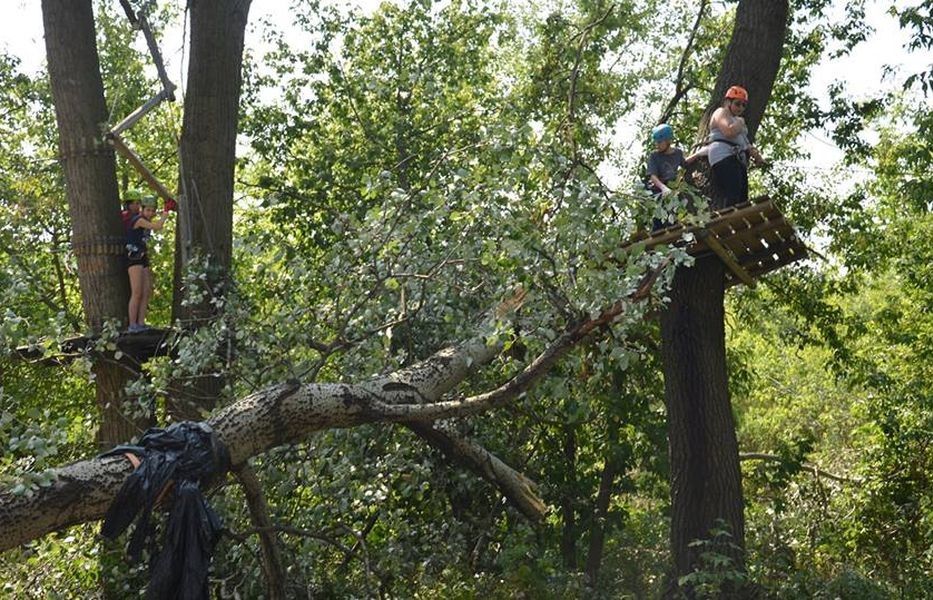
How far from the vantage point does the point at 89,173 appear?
1024 centimetres

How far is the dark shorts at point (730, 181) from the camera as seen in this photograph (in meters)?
9.68

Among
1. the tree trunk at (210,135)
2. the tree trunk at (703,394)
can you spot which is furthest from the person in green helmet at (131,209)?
the tree trunk at (703,394)

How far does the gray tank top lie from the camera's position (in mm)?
9828

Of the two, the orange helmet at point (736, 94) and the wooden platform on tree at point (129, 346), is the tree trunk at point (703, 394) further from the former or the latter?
the wooden platform on tree at point (129, 346)

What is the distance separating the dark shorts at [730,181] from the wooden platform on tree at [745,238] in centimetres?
33

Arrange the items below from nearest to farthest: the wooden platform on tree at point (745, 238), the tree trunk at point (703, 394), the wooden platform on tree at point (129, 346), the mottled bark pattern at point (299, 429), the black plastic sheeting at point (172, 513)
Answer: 1. the mottled bark pattern at point (299, 429)
2. the black plastic sheeting at point (172, 513)
3. the wooden platform on tree at point (745, 238)
4. the wooden platform on tree at point (129, 346)
5. the tree trunk at point (703, 394)

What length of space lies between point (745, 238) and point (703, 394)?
1495mm

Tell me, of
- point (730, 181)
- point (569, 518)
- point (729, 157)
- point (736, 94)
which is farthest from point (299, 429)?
point (569, 518)

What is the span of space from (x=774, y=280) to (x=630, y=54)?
3958 millimetres

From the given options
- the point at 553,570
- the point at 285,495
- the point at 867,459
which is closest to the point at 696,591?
the point at 553,570

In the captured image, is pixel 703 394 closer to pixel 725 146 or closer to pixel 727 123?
pixel 725 146

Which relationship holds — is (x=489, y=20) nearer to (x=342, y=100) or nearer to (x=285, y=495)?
(x=342, y=100)

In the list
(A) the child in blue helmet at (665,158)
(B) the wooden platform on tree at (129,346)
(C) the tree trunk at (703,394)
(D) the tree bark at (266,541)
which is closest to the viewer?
(D) the tree bark at (266,541)

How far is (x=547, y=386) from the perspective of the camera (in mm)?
8352
